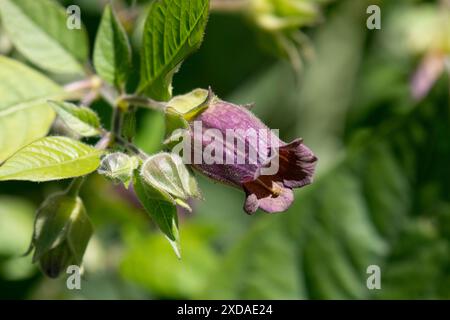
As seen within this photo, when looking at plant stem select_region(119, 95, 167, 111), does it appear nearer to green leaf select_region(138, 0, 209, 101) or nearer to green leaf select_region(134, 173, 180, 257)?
green leaf select_region(138, 0, 209, 101)

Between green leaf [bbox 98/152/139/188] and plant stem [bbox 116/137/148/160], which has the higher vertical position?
plant stem [bbox 116/137/148/160]

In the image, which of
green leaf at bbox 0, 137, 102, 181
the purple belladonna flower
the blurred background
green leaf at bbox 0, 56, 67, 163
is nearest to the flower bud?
the purple belladonna flower

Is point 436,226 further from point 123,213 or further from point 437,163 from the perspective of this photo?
point 123,213

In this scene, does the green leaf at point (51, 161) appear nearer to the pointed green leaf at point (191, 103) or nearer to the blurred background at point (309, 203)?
the pointed green leaf at point (191, 103)

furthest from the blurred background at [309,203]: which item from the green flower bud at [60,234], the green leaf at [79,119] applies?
the green leaf at [79,119]

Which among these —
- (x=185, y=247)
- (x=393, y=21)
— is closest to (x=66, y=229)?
(x=185, y=247)

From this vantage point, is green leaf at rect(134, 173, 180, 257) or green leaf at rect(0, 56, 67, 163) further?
green leaf at rect(0, 56, 67, 163)
